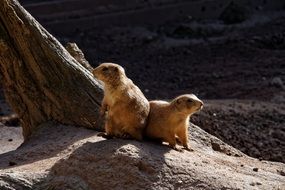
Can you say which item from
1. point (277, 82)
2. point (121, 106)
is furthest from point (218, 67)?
point (121, 106)

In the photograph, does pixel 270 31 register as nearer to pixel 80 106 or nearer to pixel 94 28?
pixel 94 28

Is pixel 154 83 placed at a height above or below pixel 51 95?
below

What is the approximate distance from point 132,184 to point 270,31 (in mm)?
8990

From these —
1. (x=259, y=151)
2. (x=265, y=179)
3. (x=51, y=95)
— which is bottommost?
(x=259, y=151)

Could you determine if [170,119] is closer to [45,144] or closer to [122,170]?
[122,170]

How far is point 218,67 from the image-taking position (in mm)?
11312

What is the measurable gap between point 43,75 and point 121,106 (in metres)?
1.15

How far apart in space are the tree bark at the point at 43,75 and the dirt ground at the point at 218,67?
2183mm

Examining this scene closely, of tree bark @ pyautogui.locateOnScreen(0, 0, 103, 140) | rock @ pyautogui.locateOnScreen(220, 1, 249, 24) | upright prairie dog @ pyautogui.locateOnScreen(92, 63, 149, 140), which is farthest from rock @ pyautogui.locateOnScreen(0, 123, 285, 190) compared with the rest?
rock @ pyautogui.locateOnScreen(220, 1, 249, 24)

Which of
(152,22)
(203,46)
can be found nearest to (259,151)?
(203,46)

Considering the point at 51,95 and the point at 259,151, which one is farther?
the point at 259,151

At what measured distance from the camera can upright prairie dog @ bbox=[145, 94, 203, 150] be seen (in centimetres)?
524

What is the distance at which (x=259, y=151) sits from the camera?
7.63 meters

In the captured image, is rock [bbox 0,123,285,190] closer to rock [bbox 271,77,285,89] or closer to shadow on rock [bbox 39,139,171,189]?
shadow on rock [bbox 39,139,171,189]
